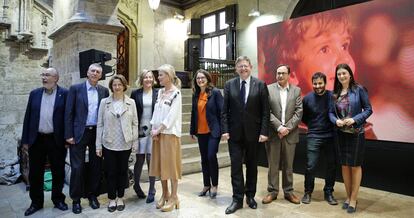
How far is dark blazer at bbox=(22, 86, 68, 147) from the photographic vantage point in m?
3.12

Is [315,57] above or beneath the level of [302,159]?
above

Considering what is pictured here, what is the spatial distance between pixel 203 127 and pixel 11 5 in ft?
16.3

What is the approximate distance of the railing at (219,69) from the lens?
8.41m

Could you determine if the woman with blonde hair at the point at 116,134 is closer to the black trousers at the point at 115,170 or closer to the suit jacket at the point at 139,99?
the black trousers at the point at 115,170

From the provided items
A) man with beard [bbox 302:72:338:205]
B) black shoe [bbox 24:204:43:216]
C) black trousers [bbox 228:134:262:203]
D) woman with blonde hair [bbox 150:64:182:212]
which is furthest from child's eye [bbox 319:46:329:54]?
black shoe [bbox 24:204:43:216]

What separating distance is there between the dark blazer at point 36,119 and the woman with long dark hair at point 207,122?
4.81 ft

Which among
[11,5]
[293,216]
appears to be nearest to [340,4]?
[293,216]

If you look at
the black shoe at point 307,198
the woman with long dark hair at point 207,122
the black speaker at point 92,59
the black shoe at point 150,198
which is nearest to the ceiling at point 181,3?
the black speaker at point 92,59

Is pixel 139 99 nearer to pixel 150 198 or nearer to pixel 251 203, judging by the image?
pixel 150 198

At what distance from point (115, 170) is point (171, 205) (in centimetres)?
70

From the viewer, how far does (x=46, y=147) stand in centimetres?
320

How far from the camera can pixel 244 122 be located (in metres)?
3.04

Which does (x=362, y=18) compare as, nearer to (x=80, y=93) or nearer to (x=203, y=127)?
(x=203, y=127)

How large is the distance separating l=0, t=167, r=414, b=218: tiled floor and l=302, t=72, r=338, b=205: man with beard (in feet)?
0.68
